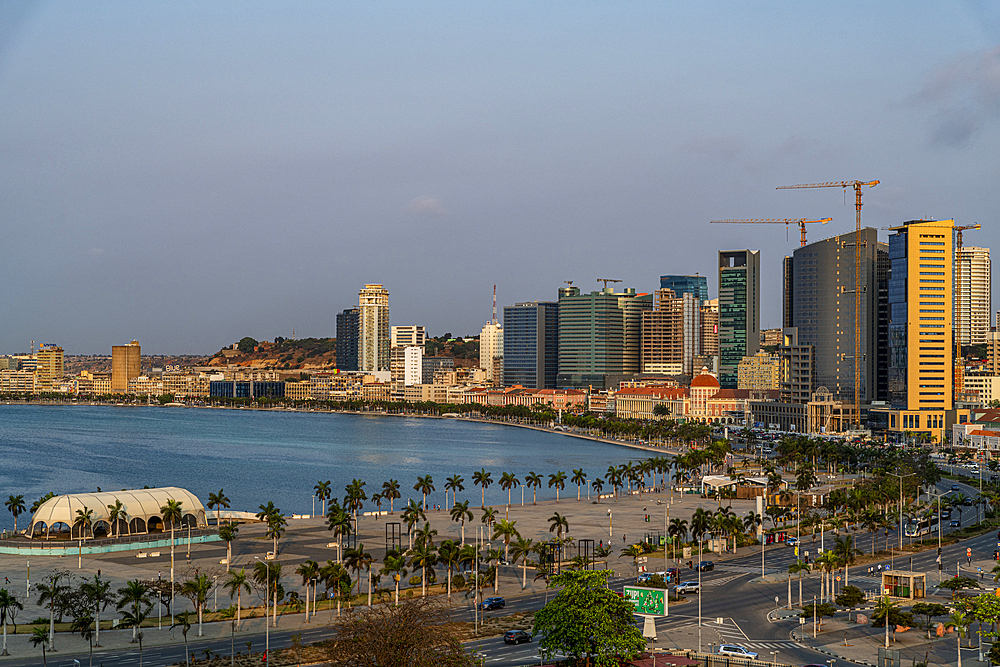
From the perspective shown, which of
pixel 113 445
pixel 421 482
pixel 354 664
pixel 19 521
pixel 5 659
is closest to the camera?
pixel 354 664

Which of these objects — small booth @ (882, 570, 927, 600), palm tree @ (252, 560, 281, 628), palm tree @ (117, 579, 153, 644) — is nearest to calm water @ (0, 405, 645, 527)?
palm tree @ (252, 560, 281, 628)

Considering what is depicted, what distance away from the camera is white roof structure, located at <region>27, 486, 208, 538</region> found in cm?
7381

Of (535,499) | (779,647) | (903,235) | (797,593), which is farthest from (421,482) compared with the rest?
(903,235)

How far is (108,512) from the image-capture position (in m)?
74.9

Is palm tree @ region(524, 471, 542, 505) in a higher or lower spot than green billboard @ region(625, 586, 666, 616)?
lower

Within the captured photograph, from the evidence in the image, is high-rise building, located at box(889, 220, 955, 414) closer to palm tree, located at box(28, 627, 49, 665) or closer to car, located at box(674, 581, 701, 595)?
car, located at box(674, 581, 701, 595)

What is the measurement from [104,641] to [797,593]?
36283 mm

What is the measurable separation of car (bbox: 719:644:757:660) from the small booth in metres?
15.6

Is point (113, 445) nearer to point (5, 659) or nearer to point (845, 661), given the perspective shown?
point (5, 659)

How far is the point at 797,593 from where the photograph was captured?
58.4m

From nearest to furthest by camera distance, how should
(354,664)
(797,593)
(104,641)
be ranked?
(354,664) → (104,641) → (797,593)

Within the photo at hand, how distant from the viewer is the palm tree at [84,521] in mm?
71250

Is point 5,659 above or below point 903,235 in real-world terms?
below

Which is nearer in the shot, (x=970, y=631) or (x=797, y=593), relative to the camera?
(x=970, y=631)
